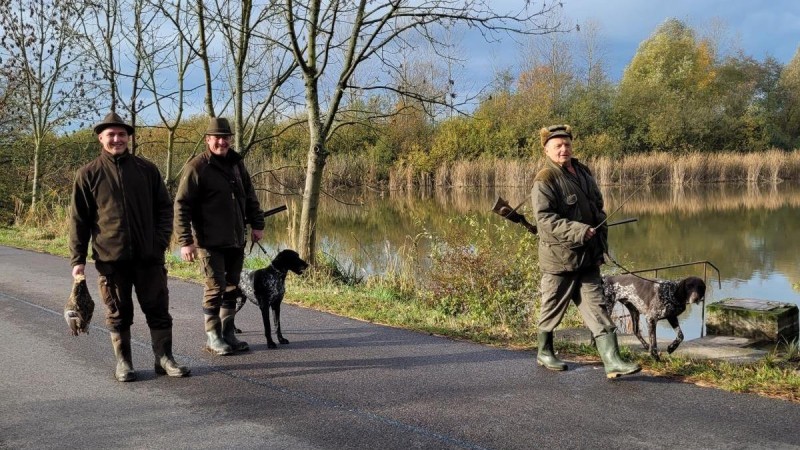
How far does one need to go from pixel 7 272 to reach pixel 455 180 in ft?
107

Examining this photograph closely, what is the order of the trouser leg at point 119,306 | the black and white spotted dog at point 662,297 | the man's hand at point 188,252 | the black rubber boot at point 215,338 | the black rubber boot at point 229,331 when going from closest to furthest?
the trouser leg at point 119,306 → the black and white spotted dog at point 662,297 → the man's hand at point 188,252 → the black rubber boot at point 215,338 → the black rubber boot at point 229,331

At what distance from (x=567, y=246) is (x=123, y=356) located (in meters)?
3.99

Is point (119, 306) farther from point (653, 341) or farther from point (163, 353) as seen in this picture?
point (653, 341)

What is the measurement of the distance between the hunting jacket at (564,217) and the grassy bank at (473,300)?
110cm

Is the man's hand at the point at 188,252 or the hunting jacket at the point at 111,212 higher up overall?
the hunting jacket at the point at 111,212

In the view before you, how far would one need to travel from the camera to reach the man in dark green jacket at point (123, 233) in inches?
214

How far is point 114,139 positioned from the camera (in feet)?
17.9

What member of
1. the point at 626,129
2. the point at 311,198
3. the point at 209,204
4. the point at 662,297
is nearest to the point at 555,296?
the point at 662,297

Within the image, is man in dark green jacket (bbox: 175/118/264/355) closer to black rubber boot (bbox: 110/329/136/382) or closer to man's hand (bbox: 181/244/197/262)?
man's hand (bbox: 181/244/197/262)

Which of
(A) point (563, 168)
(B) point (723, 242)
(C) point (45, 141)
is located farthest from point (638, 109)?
(A) point (563, 168)

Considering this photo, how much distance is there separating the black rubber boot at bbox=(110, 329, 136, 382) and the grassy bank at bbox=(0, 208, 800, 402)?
312cm

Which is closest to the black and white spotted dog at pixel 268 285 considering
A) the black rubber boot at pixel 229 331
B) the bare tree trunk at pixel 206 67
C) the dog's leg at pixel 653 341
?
the black rubber boot at pixel 229 331

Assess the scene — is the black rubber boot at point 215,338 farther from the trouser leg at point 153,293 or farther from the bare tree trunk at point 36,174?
the bare tree trunk at point 36,174

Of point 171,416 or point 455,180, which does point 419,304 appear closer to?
point 171,416
